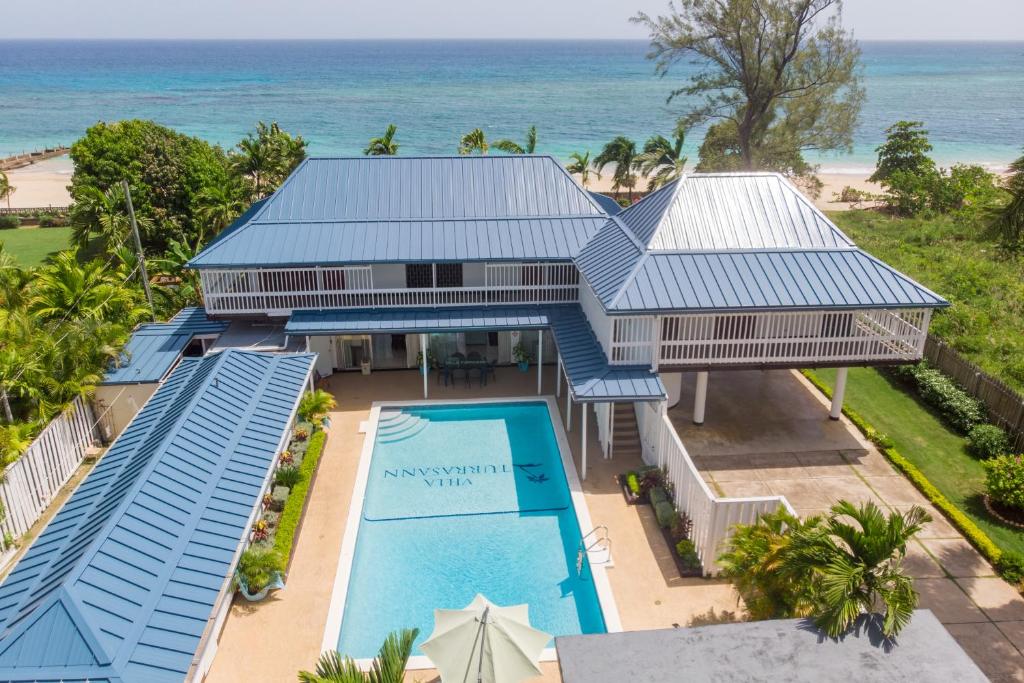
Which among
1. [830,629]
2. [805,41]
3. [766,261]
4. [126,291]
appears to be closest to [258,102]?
[805,41]

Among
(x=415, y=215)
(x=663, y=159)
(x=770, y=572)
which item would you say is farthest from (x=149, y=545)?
(x=663, y=159)

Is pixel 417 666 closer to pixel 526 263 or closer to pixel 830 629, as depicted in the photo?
pixel 830 629

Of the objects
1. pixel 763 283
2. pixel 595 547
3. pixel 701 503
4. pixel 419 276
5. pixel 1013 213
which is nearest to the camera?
pixel 701 503

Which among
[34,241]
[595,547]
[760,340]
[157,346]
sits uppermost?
[760,340]

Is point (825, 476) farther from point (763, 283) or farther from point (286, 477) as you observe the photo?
point (286, 477)

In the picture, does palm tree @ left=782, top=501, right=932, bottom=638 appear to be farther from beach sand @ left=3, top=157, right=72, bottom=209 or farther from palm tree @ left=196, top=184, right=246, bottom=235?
beach sand @ left=3, top=157, right=72, bottom=209

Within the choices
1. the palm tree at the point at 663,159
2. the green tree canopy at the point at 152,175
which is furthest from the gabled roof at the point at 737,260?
the green tree canopy at the point at 152,175

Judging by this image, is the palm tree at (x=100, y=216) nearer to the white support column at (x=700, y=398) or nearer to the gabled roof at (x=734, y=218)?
the gabled roof at (x=734, y=218)
